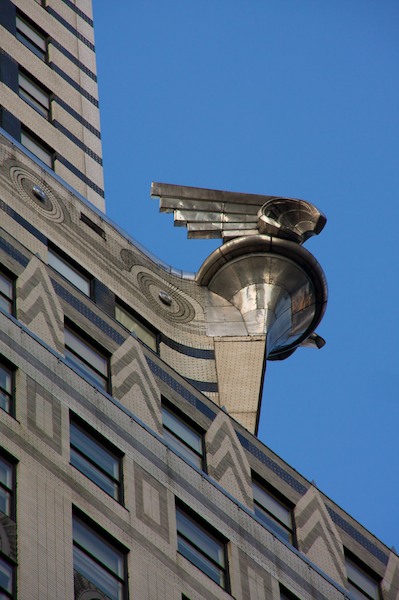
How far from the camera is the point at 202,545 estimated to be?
2995 cm

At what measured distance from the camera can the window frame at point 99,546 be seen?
26.7 meters

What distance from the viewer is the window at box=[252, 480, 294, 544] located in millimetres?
33125

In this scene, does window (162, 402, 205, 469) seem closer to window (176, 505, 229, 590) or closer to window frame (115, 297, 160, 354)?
window (176, 505, 229, 590)

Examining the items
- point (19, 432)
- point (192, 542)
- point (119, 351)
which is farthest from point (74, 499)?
point (119, 351)

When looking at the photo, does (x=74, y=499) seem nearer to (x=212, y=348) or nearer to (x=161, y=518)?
(x=161, y=518)

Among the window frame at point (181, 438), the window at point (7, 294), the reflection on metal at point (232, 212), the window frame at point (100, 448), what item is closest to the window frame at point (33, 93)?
the reflection on metal at point (232, 212)

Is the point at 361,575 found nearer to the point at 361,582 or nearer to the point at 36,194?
the point at 361,582

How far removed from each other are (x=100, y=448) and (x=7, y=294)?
4.06 metres

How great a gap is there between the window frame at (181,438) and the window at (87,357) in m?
1.45

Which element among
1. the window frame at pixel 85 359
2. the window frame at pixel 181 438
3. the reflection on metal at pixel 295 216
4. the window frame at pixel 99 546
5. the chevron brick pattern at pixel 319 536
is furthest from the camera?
the reflection on metal at pixel 295 216

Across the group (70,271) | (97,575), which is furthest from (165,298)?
(97,575)

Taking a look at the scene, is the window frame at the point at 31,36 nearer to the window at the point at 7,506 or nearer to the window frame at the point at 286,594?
the window frame at the point at 286,594

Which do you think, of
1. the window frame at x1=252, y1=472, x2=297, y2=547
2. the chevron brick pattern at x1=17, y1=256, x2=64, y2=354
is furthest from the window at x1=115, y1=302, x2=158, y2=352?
the window frame at x1=252, y1=472, x2=297, y2=547

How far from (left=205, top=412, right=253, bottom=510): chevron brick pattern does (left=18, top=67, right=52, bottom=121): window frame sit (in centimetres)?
1479
